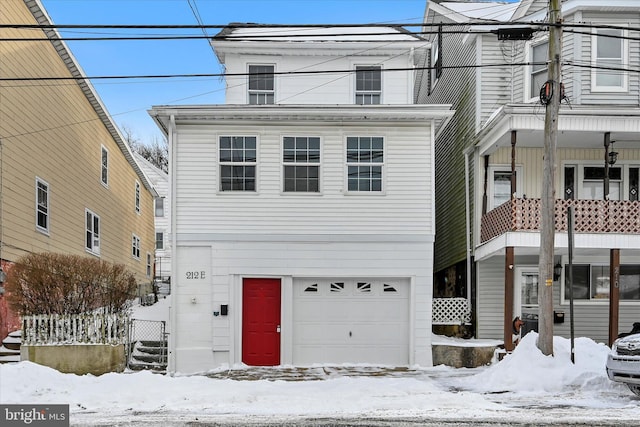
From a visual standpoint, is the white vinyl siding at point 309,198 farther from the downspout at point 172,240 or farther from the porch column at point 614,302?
the porch column at point 614,302

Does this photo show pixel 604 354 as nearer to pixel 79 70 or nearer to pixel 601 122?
pixel 601 122

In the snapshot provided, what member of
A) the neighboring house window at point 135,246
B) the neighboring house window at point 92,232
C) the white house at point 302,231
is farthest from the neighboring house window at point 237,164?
the neighboring house window at point 135,246

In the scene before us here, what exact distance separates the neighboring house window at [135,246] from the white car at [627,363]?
23.4 meters

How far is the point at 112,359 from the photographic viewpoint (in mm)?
12625

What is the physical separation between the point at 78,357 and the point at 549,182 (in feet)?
32.8

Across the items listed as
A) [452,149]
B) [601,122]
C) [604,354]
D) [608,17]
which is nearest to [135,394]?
[604,354]

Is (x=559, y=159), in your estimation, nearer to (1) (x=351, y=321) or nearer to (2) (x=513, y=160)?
(2) (x=513, y=160)

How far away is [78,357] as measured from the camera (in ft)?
41.1

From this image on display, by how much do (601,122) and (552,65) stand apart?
4065mm

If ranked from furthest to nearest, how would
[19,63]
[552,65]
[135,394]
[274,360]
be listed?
[19,63]
[274,360]
[552,65]
[135,394]

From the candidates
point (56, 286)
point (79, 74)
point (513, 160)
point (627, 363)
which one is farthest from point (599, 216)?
point (79, 74)

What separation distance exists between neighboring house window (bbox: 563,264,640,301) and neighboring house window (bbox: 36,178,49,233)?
14.8 m

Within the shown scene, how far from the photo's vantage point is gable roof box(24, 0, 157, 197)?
57.6 ft

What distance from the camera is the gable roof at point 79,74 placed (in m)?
17.5
